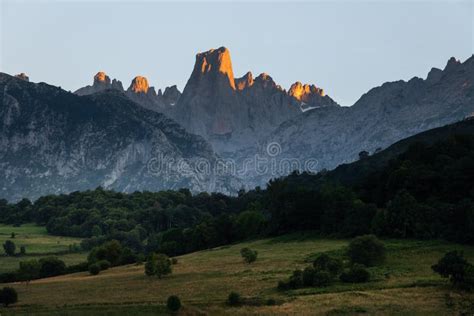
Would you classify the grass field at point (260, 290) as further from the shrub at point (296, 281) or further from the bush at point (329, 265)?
the bush at point (329, 265)

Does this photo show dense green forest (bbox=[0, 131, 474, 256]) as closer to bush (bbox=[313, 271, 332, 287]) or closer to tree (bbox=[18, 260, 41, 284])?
bush (bbox=[313, 271, 332, 287])

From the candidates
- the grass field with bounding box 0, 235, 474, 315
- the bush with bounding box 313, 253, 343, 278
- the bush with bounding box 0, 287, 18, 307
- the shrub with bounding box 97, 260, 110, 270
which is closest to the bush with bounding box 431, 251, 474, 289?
the grass field with bounding box 0, 235, 474, 315

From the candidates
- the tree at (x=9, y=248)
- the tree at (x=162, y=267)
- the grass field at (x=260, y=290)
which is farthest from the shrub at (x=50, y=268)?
the tree at (x=9, y=248)

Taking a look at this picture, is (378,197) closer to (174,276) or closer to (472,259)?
(472,259)

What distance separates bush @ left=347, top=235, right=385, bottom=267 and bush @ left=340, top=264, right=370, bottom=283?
9467 millimetres

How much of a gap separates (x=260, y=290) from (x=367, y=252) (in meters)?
20.0

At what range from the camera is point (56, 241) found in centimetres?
16725

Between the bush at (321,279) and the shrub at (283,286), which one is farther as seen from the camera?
the bush at (321,279)

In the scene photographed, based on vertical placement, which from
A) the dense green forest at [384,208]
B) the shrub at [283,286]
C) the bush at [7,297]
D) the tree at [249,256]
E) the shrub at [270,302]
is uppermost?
the dense green forest at [384,208]

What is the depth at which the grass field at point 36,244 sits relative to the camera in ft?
435

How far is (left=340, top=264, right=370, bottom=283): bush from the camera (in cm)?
6675

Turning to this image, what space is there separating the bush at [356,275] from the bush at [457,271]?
26.2 feet

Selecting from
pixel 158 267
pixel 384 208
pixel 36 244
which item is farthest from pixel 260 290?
pixel 36 244

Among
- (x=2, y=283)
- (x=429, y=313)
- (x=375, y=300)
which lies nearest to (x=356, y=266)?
(x=375, y=300)
